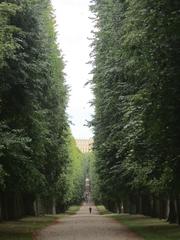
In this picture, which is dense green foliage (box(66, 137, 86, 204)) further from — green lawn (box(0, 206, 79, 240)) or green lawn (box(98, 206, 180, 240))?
green lawn (box(98, 206, 180, 240))

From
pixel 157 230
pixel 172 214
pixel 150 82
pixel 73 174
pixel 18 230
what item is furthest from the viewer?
pixel 73 174

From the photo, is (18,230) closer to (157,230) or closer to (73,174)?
(157,230)

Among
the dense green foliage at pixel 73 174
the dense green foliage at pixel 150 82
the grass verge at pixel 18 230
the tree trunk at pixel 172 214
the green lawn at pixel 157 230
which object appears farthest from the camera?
the dense green foliage at pixel 73 174

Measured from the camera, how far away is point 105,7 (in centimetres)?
3538

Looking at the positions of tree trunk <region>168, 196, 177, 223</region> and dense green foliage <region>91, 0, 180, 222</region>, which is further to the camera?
tree trunk <region>168, 196, 177, 223</region>

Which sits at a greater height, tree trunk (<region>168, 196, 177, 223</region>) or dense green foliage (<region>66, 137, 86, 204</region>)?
dense green foliage (<region>66, 137, 86, 204</region>)

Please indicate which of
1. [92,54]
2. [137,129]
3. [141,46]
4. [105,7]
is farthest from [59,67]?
[141,46]

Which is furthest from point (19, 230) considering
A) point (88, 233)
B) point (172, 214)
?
point (172, 214)

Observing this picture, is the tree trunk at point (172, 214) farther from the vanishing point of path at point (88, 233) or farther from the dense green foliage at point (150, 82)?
the dense green foliage at point (150, 82)

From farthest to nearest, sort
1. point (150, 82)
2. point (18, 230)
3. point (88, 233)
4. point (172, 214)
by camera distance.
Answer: point (172, 214) → point (18, 230) → point (88, 233) → point (150, 82)

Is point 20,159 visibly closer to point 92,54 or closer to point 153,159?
point 153,159

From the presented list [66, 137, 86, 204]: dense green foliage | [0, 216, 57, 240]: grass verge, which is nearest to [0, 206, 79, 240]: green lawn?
[0, 216, 57, 240]: grass verge

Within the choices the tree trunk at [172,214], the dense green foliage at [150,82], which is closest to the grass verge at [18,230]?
the dense green foliage at [150,82]

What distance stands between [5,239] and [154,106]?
9.30 meters
